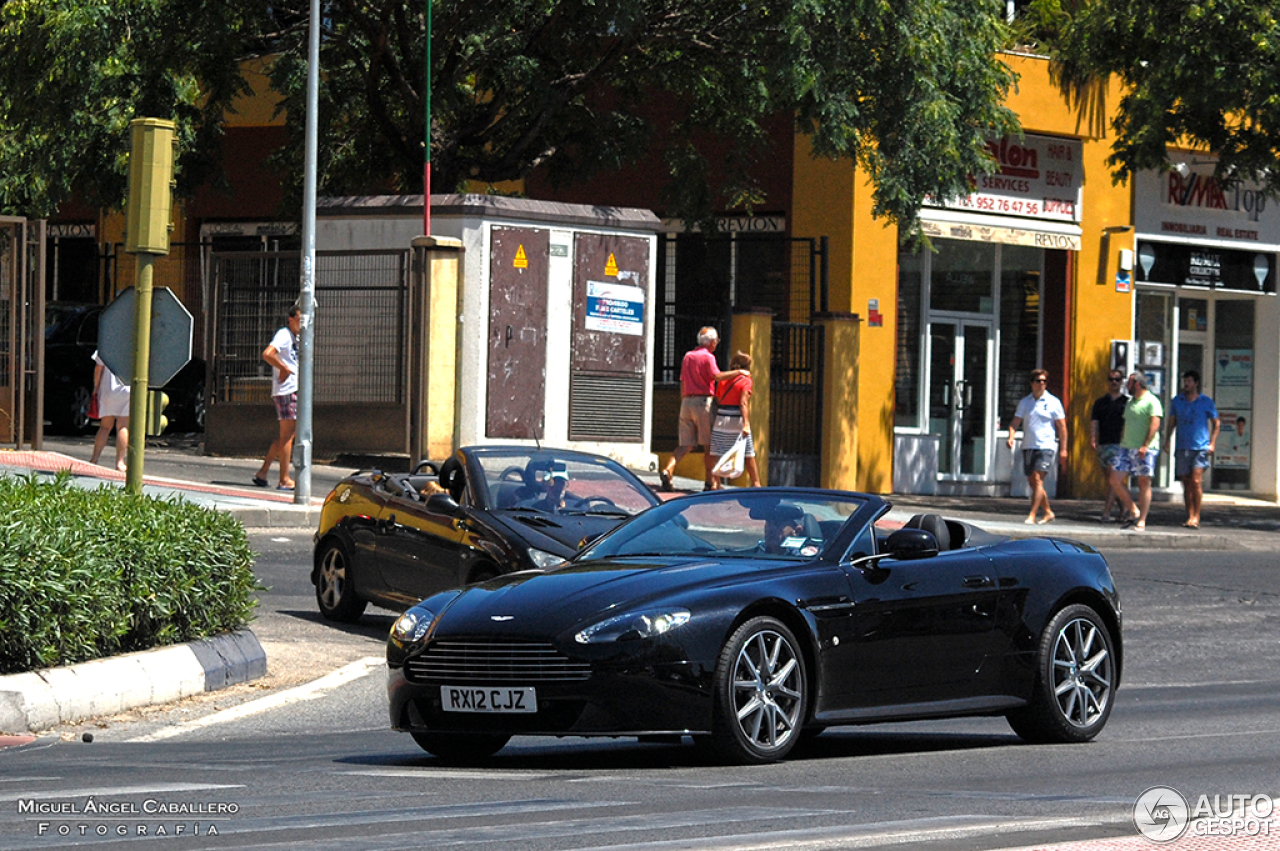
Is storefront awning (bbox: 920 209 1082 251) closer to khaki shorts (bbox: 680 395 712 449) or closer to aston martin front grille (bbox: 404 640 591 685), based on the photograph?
khaki shorts (bbox: 680 395 712 449)

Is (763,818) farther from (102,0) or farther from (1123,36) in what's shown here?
(1123,36)

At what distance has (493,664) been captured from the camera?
7.86m

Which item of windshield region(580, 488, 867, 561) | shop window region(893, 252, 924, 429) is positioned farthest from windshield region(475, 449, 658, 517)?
shop window region(893, 252, 924, 429)

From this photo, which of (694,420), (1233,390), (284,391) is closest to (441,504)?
(284,391)

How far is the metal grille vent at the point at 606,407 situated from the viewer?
24719 mm

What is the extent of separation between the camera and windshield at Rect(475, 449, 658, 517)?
12570 millimetres

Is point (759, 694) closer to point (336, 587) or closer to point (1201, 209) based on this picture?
point (336, 587)

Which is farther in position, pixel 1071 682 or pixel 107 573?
pixel 107 573

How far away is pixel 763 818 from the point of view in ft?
21.3

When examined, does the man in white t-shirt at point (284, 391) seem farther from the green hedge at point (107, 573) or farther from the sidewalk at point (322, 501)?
the green hedge at point (107, 573)

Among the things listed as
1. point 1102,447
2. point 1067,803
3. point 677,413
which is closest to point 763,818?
point 1067,803

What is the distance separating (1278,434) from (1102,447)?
896 centimetres

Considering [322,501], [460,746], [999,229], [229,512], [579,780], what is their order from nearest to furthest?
1. [579,780]
2. [460,746]
3. [229,512]
4. [322,501]
5. [999,229]

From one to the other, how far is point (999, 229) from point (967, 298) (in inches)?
45.8
